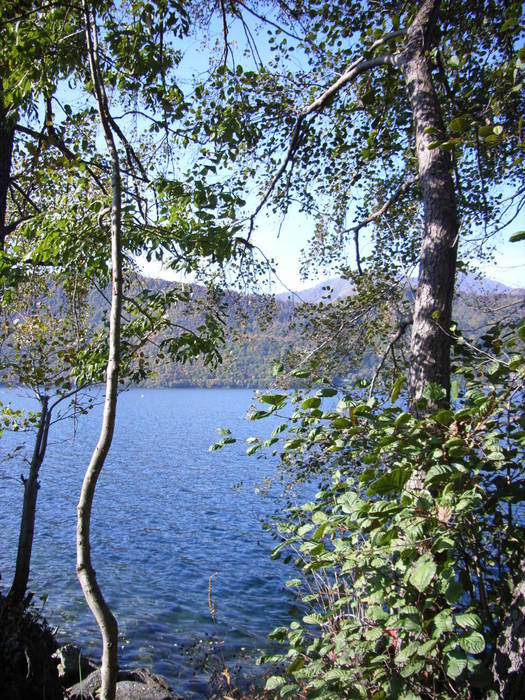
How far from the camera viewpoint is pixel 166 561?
12.9 meters

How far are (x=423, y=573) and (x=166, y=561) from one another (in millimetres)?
11839

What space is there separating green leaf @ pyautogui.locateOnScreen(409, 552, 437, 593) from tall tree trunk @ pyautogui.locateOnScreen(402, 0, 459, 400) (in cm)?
172

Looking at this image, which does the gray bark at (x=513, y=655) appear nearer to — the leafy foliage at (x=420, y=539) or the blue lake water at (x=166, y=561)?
the leafy foliage at (x=420, y=539)

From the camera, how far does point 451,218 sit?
4.07 m

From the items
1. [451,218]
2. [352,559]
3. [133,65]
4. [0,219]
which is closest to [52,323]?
[0,219]

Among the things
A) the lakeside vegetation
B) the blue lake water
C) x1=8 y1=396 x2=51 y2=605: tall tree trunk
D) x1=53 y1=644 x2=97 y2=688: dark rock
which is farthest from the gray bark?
x1=8 y1=396 x2=51 y2=605: tall tree trunk

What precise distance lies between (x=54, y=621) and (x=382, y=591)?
8583mm

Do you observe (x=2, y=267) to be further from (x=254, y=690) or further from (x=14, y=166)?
(x=14, y=166)

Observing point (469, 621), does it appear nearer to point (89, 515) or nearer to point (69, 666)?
point (89, 515)

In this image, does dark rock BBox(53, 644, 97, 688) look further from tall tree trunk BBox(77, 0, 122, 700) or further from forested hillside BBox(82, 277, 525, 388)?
tall tree trunk BBox(77, 0, 122, 700)

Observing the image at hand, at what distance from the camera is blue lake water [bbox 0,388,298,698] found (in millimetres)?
8703

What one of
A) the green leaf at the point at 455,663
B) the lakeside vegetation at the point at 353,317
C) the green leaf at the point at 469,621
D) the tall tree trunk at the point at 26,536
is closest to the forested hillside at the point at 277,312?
the lakeside vegetation at the point at 353,317

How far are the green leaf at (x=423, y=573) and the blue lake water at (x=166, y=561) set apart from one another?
3.19 metres

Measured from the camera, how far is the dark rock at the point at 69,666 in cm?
666
